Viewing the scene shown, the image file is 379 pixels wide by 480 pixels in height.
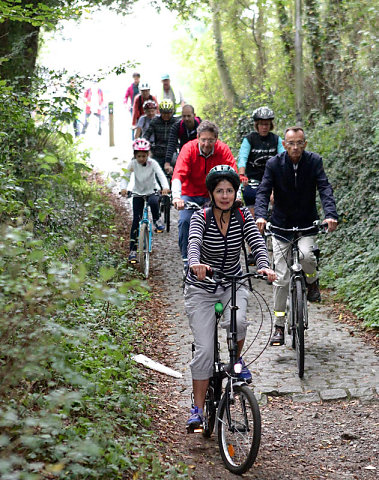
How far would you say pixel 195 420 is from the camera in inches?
215

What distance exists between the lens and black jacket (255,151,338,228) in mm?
7809

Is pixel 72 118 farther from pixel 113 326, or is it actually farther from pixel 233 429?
pixel 233 429

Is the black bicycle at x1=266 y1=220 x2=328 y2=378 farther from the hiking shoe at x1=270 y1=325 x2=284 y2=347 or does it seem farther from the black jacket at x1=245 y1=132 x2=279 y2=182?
the black jacket at x1=245 y1=132 x2=279 y2=182

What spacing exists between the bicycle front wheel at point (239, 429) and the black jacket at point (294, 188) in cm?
312

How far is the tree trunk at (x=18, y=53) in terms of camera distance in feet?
39.0

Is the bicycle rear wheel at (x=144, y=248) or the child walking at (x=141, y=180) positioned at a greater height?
the child walking at (x=141, y=180)

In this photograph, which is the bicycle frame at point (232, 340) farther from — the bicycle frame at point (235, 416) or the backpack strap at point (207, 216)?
the backpack strap at point (207, 216)

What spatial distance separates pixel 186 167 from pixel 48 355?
17.9 ft

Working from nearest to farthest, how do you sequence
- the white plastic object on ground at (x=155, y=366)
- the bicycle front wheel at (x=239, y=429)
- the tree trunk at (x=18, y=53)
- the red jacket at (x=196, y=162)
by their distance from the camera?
the bicycle front wheel at (x=239, y=429)
the white plastic object on ground at (x=155, y=366)
the red jacket at (x=196, y=162)
the tree trunk at (x=18, y=53)

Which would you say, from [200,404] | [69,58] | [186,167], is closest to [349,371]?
[200,404]

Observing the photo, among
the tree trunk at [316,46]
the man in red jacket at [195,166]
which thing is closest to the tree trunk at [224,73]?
the tree trunk at [316,46]

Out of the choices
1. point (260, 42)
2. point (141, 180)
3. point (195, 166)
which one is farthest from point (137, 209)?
point (260, 42)

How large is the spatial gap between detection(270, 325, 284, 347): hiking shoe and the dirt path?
0.71 ft

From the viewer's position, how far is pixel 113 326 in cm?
786
